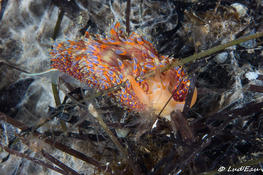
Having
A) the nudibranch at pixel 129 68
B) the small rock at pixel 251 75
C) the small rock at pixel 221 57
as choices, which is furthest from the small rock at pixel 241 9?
the nudibranch at pixel 129 68

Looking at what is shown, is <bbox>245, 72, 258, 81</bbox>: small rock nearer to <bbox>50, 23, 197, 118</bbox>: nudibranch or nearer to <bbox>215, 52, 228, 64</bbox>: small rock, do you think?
<bbox>215, 52, 228, 64</bbox>: small rock

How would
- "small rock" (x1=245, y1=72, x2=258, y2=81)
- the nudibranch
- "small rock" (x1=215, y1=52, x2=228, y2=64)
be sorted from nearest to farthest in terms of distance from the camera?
the nudibranch → "small rock" (x1=245, y1=72, x2=258, y2=81) → "small rock" (x1=215, y1=52, x2=228, y2=64)

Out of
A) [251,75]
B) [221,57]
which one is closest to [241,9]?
[221,57]

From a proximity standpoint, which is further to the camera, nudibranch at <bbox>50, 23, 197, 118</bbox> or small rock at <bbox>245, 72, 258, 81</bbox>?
small rock at <bbox>245, 72, 258, 81</bbox>

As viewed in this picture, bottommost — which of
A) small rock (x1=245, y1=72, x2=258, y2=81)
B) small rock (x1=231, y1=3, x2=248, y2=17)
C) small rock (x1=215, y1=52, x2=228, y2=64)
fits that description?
small rock (x1=245, y1=72, x2=258, y2=81)

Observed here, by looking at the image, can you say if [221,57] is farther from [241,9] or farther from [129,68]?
[129,68]

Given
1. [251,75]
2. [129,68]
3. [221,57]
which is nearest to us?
[129,68]

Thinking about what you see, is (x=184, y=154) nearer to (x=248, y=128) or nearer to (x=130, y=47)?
(x=248, y=128)

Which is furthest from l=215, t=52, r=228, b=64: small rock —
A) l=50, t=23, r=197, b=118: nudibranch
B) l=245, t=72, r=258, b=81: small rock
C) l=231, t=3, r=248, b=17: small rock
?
l=50, t=23, r=197, b=118: nudibranch

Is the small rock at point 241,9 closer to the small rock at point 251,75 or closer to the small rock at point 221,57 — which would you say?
the small rock at point 221,57
